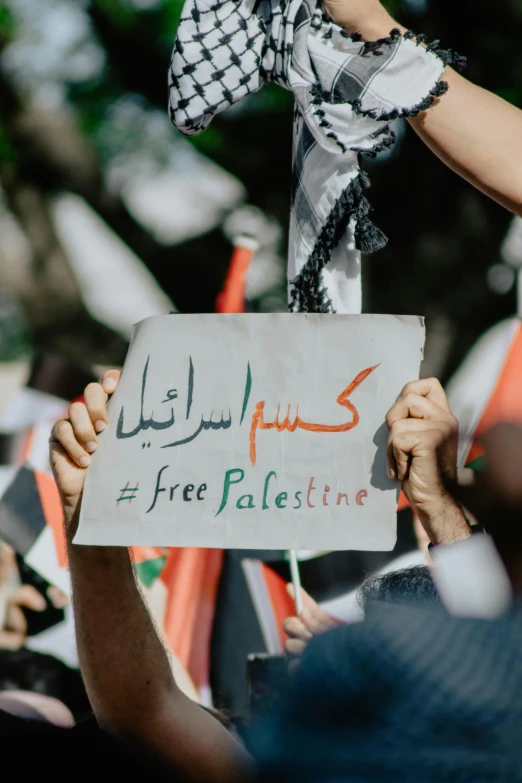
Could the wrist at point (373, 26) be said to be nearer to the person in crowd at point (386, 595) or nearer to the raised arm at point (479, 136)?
the raised arm at point (479, 136)

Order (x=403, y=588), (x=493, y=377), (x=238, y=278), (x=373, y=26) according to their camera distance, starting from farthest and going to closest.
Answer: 1. (x=238, y=278)
2. (x=493, y=377)
3. (x=403, y=588)
4. (x=373, y=26)

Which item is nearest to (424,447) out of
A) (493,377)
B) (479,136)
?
(479,136)

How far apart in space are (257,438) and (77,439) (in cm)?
23

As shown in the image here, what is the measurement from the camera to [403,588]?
132 centimetres

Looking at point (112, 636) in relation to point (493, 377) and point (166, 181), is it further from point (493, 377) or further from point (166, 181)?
point (166, 181)

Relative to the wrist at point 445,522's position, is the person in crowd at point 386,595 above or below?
below

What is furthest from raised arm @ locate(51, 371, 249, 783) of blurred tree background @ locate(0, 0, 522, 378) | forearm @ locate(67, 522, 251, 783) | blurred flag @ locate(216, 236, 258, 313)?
blurred tree background @ locate(0, 0, 522, 378)

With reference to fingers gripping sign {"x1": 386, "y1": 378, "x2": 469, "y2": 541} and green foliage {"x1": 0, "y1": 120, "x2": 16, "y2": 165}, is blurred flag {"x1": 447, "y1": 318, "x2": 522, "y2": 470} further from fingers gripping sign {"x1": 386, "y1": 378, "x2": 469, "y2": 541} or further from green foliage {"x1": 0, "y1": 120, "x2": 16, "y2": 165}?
green foliage {"x1": 0, "y1": 120, "x2": 16, "y2": 165}

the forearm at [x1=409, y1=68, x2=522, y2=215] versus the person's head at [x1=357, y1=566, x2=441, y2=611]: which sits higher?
the forearm at [x1=409, y1=68, x2=522, y2=215]

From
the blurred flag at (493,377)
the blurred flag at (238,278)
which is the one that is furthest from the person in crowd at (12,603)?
the blurred flag at (493,377)

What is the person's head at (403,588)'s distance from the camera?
4.00 ft

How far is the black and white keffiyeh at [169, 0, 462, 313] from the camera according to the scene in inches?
42.2

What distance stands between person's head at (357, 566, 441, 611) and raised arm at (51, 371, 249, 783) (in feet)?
0.88

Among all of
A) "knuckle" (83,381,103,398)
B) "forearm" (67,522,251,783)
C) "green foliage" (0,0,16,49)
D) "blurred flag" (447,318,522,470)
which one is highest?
"knuckle" (83,381,103,398)
